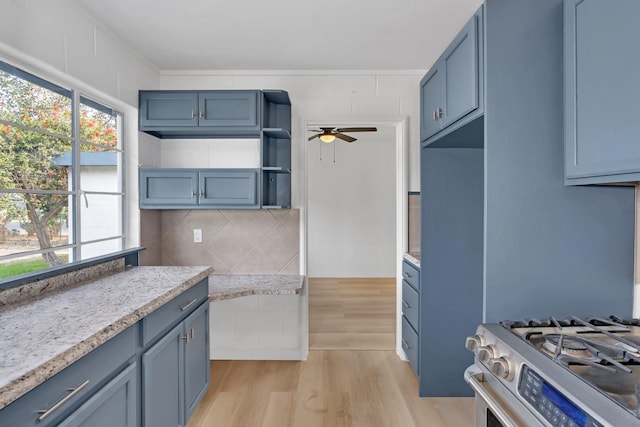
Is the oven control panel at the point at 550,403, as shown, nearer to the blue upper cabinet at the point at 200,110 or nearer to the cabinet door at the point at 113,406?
the cabinet door at the point at 113,406

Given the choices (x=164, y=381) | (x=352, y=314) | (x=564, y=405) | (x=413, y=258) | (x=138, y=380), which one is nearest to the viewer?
(x=564, y=405)

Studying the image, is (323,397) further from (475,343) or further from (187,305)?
(475,343)

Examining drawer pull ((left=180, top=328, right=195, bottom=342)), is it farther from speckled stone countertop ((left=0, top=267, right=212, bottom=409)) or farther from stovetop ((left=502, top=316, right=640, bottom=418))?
stovetop ((left=502, top=316, right=640, bottom=418))

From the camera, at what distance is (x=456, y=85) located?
1856 mm

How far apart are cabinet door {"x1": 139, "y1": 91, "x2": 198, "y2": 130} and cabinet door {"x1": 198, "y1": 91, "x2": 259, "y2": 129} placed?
0.22 ft

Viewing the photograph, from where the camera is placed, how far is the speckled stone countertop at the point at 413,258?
8.46ft

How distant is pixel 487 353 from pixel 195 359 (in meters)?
1.58

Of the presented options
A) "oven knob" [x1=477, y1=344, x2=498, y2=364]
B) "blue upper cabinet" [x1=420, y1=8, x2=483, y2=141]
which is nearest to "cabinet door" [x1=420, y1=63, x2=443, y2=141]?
"blue upper cabinet" [x1=420, y1=8, x2=483, y2=141]

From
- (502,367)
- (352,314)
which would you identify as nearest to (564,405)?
(502,367)

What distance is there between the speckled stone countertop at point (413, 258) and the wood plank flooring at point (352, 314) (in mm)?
942

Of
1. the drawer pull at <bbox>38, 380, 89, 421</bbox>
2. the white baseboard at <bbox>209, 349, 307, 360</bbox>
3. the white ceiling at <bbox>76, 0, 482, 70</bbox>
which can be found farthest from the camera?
the white baseboard at <bbox>209, 349, 307, 360</bbox>

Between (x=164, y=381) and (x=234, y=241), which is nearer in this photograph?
(x=164, y=381)

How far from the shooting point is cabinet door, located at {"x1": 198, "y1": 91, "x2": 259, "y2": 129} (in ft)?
8.92

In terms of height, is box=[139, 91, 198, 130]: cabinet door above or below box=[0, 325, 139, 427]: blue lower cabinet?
above
